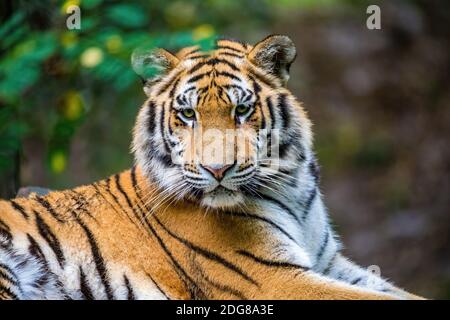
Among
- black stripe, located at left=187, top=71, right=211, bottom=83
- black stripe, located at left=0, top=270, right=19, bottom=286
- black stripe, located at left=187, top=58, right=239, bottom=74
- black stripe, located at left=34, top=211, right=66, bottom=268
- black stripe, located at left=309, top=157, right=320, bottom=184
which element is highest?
black stripe, located at left=187, top=58, right=239, bottom=74

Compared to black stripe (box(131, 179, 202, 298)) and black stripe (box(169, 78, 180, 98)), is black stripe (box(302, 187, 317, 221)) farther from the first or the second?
black stripe (box(169, 78, 180, 98))

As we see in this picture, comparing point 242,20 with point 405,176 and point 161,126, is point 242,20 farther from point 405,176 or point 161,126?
point 161,126

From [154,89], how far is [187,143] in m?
0.55

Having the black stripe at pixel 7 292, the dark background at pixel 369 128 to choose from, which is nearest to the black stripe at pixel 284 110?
the black stripe at pixel 7 292

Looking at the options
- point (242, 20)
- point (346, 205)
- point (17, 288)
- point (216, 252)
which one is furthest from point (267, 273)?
point (346, 205)

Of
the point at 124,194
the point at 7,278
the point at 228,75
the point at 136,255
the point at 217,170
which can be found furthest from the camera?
the point at 124,194

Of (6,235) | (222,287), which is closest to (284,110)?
(222,287)

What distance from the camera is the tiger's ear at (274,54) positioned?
16.7 ft

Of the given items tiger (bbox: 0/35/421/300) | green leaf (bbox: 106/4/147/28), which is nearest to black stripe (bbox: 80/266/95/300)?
tiger (bbox: 0/35/421/300)

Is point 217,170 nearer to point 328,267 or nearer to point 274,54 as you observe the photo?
point 274,54

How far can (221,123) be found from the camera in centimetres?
483

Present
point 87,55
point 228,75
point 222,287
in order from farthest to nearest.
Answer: point 228,75 → point 222,287 → point 87,55

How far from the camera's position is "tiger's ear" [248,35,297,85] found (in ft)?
16.7

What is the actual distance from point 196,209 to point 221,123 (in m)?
0.63
